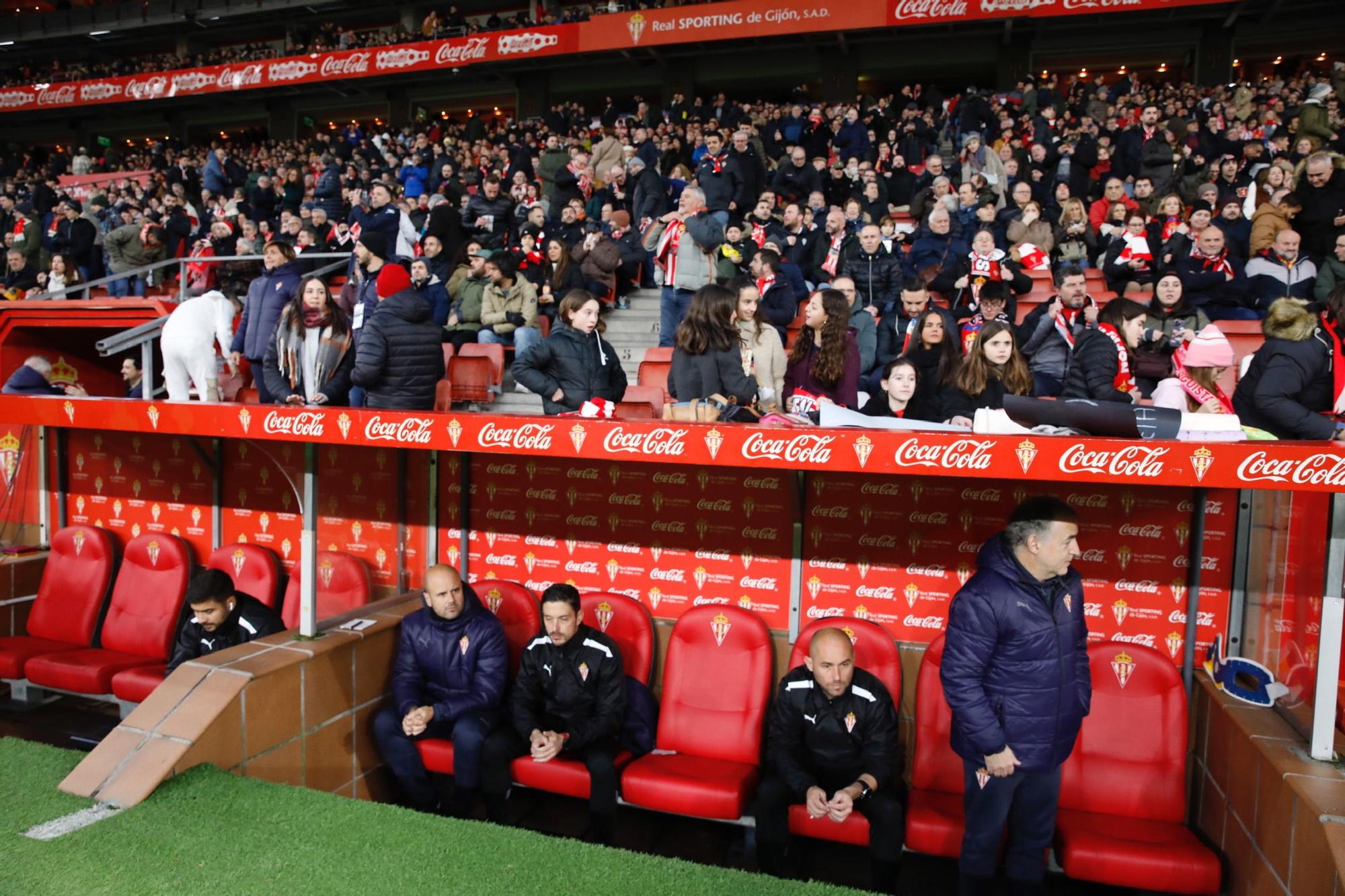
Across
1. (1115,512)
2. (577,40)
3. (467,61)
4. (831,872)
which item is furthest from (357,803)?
(467,61)

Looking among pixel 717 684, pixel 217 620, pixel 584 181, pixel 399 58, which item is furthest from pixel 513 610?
pixel 399 58

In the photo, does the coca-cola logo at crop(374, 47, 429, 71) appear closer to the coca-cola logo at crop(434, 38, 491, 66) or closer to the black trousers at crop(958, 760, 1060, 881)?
the coca-cola logo at crop(434, 38, 491, 66)

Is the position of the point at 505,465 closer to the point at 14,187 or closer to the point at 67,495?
the point at 67,495

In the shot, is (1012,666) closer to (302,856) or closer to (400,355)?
(302,856)

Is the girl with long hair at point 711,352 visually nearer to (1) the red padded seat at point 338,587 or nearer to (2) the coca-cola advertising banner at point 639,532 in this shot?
(2) the coca-cola advertising banner at point 639,532

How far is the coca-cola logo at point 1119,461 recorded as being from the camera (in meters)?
2.65

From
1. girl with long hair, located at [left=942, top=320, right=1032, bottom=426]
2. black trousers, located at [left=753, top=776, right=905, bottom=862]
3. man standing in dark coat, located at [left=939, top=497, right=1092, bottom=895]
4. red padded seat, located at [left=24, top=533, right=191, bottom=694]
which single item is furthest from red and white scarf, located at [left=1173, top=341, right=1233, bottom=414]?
red padded seat, located at [left=24, top=533, right=191, bottom=694]

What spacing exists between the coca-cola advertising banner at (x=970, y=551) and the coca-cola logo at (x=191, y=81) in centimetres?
2886

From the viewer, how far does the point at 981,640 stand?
3.12 metres

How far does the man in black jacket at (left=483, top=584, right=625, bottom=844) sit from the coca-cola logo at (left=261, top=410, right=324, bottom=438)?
132cm

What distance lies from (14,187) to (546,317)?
21.3 metres

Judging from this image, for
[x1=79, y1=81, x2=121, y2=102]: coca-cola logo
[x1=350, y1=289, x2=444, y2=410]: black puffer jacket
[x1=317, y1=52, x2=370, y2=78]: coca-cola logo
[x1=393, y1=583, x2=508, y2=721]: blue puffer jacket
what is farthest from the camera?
[x1=79, y1=81, x2=121, y2=102]: coca-cola logo

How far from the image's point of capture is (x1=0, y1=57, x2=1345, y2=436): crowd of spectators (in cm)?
471

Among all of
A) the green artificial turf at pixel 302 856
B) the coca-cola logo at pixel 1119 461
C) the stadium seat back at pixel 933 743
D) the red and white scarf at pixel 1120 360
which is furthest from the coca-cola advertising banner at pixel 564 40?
the green artificial turf at pixel 302 856
